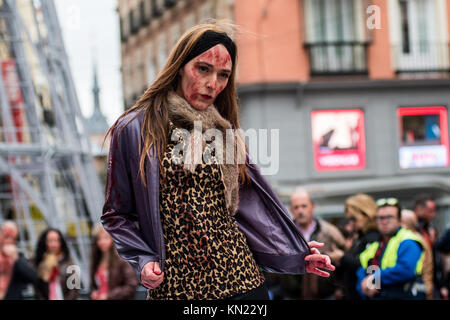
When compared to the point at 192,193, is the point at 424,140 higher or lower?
higher

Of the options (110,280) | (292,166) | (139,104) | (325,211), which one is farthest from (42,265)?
(292,166)

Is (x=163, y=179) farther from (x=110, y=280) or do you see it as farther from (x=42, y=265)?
(x=42, y=265)

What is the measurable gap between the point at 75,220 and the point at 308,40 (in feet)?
32.1

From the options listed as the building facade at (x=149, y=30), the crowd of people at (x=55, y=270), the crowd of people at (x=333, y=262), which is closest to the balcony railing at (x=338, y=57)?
the building facade at (x=149, y=30)

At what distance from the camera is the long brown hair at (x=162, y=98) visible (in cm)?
261

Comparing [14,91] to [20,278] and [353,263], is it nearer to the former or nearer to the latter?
[20,278]

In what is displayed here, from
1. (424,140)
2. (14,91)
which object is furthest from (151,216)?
(424,140)

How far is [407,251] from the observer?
5449mm

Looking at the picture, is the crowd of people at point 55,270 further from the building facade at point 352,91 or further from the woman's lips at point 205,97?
the building facade at point 352,91

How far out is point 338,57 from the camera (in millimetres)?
19016

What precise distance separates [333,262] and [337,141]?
1274 centimetres

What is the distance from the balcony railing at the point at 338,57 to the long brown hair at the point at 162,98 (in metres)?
16.3
